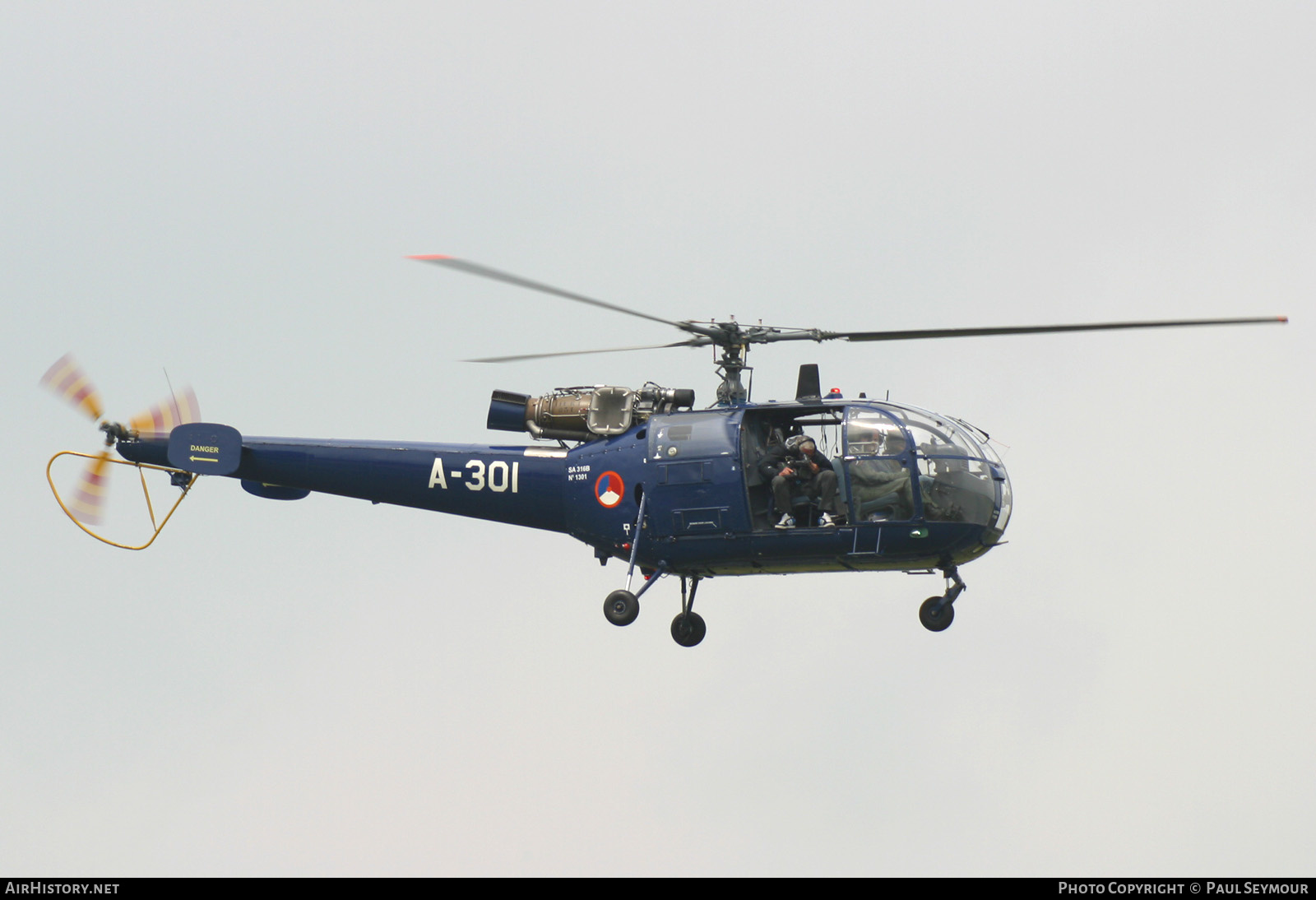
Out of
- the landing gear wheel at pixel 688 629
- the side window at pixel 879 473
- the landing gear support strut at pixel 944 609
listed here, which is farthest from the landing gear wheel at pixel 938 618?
the landing gear wheel at pixel 688 629

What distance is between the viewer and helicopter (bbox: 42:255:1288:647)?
78.8 ft

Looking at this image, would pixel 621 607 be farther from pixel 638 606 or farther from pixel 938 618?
pixel 938 618

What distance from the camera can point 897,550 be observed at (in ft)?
79.0

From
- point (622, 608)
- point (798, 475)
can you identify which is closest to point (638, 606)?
point (622, 608)

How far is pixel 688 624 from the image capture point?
2619cm

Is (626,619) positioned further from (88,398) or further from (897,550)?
(88,398)

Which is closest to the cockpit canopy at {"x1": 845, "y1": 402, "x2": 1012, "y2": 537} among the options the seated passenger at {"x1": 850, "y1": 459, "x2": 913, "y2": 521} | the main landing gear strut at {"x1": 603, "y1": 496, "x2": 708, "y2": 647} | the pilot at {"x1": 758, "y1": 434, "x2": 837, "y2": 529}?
the seated passenger at {"x1": 850, "y1": 459, "x2": 913, "y2": 521}

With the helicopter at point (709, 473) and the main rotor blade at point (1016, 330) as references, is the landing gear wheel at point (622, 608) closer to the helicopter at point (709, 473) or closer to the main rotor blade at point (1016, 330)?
the helicopter at point (709, 473)

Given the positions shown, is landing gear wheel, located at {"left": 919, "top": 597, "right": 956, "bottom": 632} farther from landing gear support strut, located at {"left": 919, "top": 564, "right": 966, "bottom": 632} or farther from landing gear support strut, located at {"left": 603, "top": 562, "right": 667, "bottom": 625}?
landing gear support strut, located at {"left": 603, "top": 562, "right": 667, "bottom": 625}

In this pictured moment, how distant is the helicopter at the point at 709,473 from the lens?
24.0m

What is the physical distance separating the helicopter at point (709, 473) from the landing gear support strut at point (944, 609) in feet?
0.09
